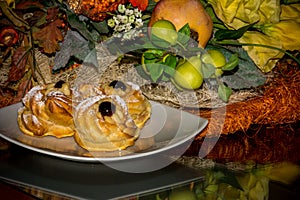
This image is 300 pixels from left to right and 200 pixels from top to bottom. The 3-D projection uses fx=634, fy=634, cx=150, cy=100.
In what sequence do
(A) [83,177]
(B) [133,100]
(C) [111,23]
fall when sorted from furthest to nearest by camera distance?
(C) [111,23] < (B) [133,100] < (A) [83,177]

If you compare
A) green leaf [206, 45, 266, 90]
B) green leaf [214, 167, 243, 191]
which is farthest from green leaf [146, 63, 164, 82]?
green leaf [214, 167, 243, 191]

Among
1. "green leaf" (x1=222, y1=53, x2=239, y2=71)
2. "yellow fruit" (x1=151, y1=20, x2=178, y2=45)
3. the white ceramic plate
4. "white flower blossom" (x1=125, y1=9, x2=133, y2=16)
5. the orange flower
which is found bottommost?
the white ceramic plate

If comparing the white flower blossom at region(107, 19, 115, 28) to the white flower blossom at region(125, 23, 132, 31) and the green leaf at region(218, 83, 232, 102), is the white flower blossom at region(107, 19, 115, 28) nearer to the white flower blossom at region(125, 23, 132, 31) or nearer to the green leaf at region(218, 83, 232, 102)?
the white flower blossom at region(125, 23, 132, 31)

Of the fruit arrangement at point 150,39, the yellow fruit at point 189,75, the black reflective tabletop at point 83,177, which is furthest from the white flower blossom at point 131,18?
the black reflective tabletop at point 83,177

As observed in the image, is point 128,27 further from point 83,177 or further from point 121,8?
point 83,177

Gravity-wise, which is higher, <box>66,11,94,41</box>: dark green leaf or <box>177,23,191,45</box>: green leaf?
<box>66,11,94,41</box>: dark green leaf

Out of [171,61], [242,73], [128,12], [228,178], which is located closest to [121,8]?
[128,12]

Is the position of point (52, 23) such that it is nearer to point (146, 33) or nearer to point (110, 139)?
point (146, 33)

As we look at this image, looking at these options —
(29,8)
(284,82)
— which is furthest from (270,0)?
(29,8)
